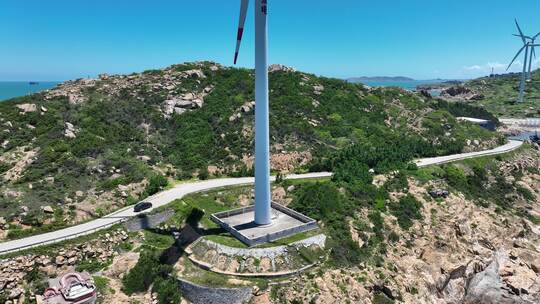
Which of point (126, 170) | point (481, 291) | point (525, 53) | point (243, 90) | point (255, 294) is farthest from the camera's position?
point (525, 53)

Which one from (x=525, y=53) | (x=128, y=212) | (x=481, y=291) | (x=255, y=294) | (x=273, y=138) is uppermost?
(x=525, y=53)

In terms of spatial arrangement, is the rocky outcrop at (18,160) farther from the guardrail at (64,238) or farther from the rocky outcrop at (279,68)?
the rocky outcrop at (279,68)

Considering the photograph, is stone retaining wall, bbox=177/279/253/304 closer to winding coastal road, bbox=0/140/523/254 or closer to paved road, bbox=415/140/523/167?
winding coastal road, bbox=0/140/523/254

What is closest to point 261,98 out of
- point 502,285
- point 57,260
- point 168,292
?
point 168,292

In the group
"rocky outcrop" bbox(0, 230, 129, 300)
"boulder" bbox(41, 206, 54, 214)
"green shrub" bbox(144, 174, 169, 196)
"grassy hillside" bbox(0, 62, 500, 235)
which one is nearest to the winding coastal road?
"green shrub" bbox(144, 174, 169, 196)

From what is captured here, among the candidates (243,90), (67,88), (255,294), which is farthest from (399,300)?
(67,88)

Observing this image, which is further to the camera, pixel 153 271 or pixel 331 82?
pixel 331 82

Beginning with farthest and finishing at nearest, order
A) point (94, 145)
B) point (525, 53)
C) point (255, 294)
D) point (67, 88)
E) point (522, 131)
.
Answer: point (525, 53)
point (522, 131)
point (67, 88)
point (94, 145)
point (255, 294)

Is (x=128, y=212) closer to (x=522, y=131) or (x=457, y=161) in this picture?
(x=457, y=161)
